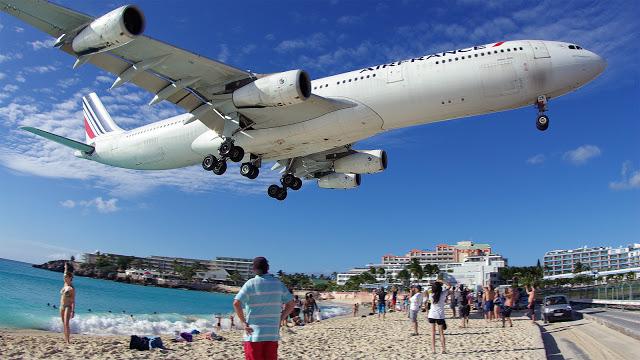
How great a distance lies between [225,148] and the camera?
80.9ft

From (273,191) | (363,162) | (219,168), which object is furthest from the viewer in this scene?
(273,191)

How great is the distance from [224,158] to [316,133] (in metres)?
5.23

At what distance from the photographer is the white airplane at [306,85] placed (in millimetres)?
18984

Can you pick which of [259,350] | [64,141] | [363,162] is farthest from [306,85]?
[64,141]

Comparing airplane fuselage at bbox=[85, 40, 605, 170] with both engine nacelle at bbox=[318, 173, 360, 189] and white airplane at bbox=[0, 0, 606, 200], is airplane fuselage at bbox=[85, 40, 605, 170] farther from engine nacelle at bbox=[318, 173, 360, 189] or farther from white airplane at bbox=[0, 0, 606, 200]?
engine nacelle at bbox=[318, 173, 360, 189]

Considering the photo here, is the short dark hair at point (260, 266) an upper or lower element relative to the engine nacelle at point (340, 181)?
lower

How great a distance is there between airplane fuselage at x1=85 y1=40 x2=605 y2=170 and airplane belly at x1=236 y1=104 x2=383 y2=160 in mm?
45

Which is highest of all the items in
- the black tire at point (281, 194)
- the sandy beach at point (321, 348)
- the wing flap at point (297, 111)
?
the wing flap at point (297, 111)

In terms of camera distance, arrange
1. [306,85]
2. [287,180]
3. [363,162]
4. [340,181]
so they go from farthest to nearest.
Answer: [340,181] < [287,180] < [363,162] < [306,85]

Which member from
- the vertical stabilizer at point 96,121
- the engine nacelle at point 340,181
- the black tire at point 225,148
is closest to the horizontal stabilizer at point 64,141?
the vertical stabilizer at point 96,121

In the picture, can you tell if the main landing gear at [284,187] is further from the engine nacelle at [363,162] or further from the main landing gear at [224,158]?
the main landing gear at [224,158]

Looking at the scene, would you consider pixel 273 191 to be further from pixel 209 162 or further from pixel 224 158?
pixel 224 158

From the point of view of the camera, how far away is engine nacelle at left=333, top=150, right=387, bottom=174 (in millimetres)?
28734

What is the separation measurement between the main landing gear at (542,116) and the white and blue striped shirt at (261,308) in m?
17.9
